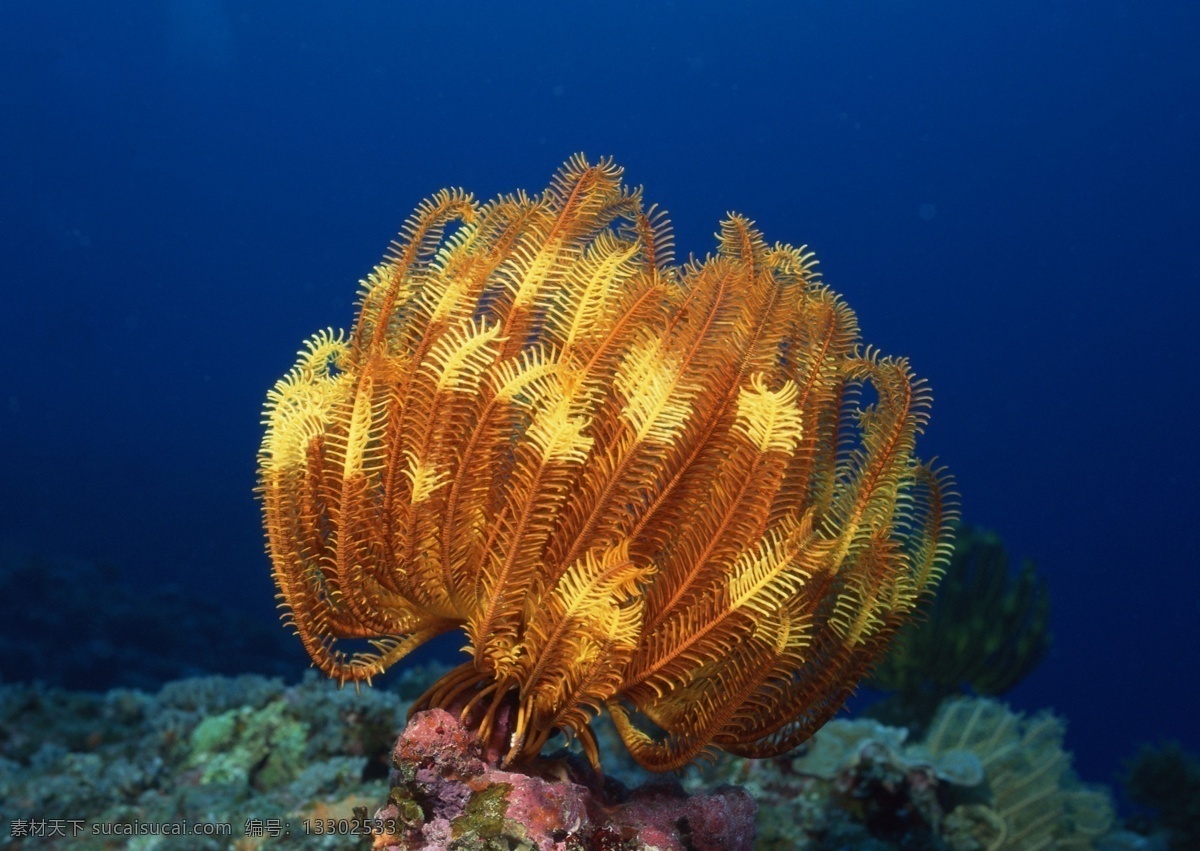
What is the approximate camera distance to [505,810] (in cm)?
231

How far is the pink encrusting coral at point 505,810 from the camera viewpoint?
2.29 meters

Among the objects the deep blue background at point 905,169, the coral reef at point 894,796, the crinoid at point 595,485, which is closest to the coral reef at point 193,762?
the crinoid at point 595,485

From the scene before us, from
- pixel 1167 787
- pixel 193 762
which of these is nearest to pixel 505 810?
pixel 193 762

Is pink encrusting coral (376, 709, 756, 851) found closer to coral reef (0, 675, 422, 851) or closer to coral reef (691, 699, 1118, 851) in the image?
coral reef (0, 675, 422, 851)

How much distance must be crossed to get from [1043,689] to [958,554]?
229 feet

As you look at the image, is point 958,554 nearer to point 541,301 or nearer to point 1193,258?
point 541,301

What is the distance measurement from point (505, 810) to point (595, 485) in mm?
981

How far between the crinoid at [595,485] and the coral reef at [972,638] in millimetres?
8046

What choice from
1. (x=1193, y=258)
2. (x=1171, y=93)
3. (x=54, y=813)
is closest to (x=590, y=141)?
(x=1171, y=93)

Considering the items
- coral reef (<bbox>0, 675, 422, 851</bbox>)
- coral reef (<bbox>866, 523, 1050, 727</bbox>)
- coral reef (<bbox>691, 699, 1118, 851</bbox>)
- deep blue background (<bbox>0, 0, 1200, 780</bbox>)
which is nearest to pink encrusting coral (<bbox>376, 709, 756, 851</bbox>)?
coral reef (<bbox>0, 675, 422, 851</bbox>)

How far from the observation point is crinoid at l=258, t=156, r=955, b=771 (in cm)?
236

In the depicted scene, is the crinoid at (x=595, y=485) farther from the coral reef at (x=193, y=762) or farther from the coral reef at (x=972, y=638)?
the coral reef at (x=972, y=638)

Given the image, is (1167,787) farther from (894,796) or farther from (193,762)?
(193,762)

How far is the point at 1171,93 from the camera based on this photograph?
70812mm
